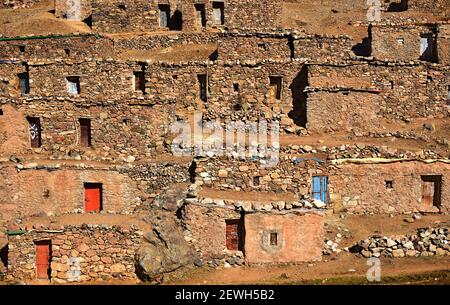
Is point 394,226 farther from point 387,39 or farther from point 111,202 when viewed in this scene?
point 387,39

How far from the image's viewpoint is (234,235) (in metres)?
21.2

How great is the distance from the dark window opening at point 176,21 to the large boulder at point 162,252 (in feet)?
66.4

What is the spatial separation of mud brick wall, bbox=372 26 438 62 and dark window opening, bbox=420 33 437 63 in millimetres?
277

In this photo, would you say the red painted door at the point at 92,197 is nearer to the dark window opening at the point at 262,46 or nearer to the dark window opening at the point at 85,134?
the dark window opening at the point at 85,134

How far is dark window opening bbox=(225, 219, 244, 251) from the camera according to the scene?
69.4 ft

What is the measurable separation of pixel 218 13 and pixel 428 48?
1307 cm

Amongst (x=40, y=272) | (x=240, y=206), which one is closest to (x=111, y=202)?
(x=40, y=272)

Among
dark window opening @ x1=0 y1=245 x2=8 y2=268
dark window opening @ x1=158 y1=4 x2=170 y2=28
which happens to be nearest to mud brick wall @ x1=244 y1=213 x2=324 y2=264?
dark window opening @ x1=0 y1=245 x2=8 y2=268

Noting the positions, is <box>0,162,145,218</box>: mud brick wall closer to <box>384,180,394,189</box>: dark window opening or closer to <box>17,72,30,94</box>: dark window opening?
<box>17,72,30,94</box>: dark window opening

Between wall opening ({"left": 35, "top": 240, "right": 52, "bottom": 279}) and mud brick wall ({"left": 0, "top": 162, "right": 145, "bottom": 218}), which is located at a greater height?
mud brick wall ({"left": 0, "top": 162, "right": 145, "bottom": 218})

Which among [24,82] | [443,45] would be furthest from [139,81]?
[443,45]

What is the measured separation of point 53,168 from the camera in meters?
23.8

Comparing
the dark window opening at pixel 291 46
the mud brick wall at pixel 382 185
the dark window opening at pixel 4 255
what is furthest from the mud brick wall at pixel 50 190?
the dark window opening at pixel 291 46

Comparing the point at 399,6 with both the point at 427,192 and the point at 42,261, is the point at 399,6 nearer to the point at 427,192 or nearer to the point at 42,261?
the point at 427,192
